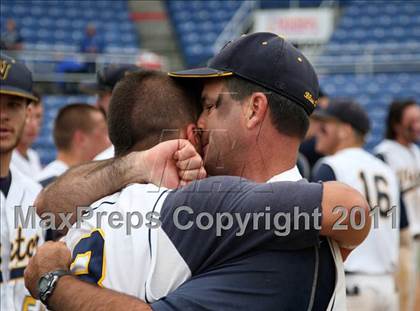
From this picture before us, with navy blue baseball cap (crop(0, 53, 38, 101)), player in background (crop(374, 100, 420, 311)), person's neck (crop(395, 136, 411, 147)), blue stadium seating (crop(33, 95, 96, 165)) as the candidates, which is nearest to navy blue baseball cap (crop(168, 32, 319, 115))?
navy blue baseball cap (crop(0, 53, 38, 101))

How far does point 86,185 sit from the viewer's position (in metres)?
2.23

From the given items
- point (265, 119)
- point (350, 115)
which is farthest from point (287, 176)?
point (350, 115)

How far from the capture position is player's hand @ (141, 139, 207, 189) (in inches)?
80.4

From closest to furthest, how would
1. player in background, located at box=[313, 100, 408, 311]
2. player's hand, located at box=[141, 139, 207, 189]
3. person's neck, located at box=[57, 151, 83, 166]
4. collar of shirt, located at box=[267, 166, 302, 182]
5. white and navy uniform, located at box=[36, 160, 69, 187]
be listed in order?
1. player's hand, located at box=[141, 139, 207, 189]
2. collar of shirt, located at box=[267, 166, 302, 182]
3. white and navy uniform, located at box=[36, 160, 69, 187]
4. player in background, located at box=[313, 100, 408, 311]
5. person's neck, located at box=[57, 151, 83, 166]

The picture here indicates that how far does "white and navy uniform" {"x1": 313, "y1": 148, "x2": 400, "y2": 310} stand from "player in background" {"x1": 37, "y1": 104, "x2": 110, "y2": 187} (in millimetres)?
1580

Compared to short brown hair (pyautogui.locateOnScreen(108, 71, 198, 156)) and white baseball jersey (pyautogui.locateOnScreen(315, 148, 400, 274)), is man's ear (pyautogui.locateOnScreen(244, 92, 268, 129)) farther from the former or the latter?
white baseball jersey (pyautogui.locateOnScreen(315, 148, 400, 274))

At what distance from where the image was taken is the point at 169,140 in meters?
2.12

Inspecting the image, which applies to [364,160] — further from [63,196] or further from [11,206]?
[63,196]

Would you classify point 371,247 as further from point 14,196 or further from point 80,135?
point 14,196

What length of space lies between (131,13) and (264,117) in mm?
17629

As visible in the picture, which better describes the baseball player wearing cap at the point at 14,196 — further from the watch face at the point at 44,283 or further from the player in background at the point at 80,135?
the player in background at the point at 80,135

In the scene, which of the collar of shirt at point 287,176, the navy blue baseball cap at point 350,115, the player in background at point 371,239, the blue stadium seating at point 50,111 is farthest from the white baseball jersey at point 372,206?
the blue stadium seating at point 50,111

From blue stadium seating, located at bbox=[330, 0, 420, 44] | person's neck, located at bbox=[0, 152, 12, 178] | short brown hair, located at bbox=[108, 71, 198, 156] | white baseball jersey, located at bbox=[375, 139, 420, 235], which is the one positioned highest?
short brown hair, located at bbox=[108, 71, 198, 156]

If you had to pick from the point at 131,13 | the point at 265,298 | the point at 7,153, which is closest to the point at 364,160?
the point at 7,153
